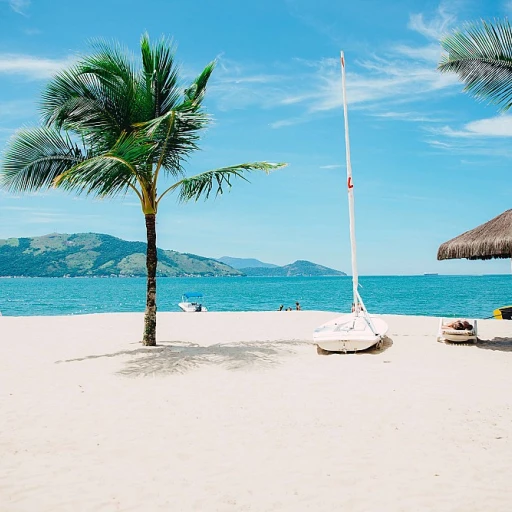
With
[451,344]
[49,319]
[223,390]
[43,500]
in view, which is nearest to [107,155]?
[223,390]

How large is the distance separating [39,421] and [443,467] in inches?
178

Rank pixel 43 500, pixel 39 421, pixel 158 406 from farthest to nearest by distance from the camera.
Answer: pixel 158 406 < pixel 39 421 < pixel 43 500

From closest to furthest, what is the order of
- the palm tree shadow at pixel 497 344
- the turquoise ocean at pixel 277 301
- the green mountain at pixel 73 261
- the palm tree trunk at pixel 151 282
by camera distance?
the palm tree trunk at pixel 151 282 → the palm tree shadow at pixel 497 344 → the turquoise ocean at pixel 277 301 → the green mountain at pixel 73 261

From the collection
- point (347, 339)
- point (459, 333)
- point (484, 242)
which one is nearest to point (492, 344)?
point (459, 333)

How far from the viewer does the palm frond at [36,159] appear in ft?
33.5

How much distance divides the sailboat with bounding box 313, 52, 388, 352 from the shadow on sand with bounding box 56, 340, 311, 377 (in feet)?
2.89

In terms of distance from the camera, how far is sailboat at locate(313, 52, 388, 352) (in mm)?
9953

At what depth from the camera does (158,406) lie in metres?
6.38

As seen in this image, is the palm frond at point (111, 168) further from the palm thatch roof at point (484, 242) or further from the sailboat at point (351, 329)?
the palm thatch roof at point (484, 242)

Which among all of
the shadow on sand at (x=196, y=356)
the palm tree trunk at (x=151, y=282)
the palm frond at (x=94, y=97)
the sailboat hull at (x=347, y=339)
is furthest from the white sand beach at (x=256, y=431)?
the palm frond at (x=94, y=97)

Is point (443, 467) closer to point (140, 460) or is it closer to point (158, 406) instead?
point (140, 460)

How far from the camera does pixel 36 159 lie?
10.3 metres

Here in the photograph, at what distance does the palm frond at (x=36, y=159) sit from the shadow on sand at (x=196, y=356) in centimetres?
405

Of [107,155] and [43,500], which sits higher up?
[107,155]
